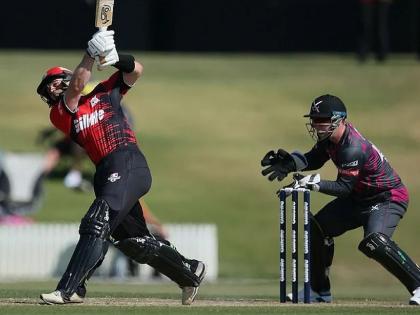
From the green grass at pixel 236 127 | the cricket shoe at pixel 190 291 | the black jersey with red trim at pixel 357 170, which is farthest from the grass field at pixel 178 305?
the green grass at pixel 236 127

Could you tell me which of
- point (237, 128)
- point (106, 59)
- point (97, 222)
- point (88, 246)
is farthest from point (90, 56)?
point (237, 128)

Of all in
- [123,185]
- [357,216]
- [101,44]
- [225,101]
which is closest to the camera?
[101,44]

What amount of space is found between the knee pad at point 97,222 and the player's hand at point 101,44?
112 centimetres

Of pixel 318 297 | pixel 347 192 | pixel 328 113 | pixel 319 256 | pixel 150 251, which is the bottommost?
pixel 318 297

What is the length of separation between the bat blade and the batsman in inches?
71.5

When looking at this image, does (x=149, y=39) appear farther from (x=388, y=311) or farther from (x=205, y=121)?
(x=388, y=311)

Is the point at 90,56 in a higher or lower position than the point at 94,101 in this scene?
higher

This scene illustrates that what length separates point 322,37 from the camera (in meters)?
30.9

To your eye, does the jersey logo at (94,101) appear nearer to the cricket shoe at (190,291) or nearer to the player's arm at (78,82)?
the player's arm at (78,82)

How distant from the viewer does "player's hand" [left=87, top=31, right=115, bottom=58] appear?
1002 cm

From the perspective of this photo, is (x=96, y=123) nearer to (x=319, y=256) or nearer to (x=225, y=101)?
(x=319, y=256)

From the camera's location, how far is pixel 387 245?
10.9 m

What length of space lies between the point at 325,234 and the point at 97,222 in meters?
2.13

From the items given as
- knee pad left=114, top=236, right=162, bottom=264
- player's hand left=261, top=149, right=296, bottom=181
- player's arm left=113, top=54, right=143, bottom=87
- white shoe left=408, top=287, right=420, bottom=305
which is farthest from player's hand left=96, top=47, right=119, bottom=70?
white shoe left=408, top=287, right=420, bottom=305
